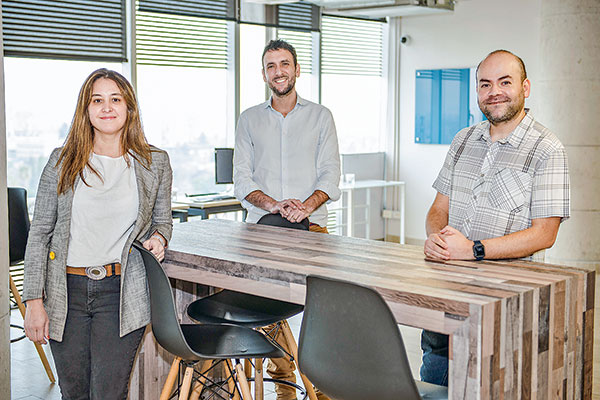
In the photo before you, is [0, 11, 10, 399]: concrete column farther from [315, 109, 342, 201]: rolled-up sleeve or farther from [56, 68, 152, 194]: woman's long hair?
[315, 109, 342, 201]: rolled-up sleeve

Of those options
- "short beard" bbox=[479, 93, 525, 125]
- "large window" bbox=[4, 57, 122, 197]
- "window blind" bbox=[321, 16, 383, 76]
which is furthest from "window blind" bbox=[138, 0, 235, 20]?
"short beard" bbox=[479, 93, 525, 125]

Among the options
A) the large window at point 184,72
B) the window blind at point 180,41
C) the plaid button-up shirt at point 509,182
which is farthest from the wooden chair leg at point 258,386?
the window blind at point 180,41

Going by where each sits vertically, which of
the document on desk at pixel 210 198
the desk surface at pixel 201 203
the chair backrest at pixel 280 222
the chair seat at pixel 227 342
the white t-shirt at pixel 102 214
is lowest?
the chair seat at pixel 227 342

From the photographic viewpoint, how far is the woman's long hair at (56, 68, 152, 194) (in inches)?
99.1

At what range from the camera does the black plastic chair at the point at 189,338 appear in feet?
8.21

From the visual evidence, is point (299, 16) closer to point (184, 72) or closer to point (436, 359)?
point (184, 72)

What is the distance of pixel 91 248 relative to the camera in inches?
99.4

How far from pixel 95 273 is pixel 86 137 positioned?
0.47 meters

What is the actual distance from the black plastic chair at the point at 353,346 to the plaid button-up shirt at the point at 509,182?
30.1 inches

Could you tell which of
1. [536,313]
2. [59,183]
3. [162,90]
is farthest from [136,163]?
[162,90]

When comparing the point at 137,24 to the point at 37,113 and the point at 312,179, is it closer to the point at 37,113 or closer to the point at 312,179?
the point at 37,113

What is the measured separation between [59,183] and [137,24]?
4.04 m

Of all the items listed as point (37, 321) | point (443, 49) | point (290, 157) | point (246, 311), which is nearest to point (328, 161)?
point (290, 157)

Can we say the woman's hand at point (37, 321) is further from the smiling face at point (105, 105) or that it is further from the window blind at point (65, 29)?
the window blind at point (65, 29)
